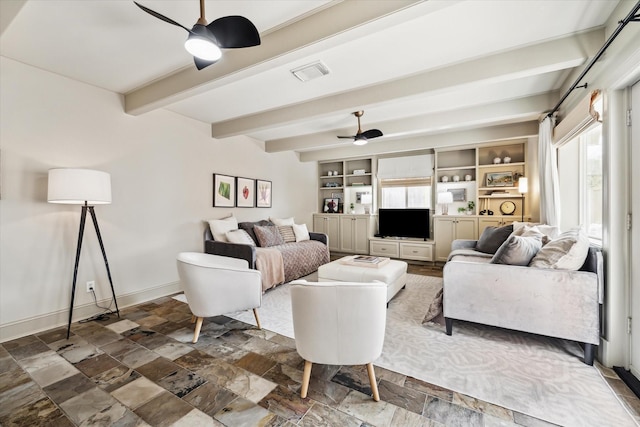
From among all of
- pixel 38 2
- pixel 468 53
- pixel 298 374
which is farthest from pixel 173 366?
pixel 468 53

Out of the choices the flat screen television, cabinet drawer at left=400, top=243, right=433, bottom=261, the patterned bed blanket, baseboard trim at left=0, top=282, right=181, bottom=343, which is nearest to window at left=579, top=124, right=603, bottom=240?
cabinet drawer at left=400, top=243, right=433, bottom=261

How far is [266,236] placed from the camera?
4.48 m

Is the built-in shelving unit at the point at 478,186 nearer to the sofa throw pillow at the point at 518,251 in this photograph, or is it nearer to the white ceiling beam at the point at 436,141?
the white ceiling beam at the point at 436,141

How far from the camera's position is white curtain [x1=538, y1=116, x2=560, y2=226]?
3.18 m

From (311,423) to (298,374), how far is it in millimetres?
441

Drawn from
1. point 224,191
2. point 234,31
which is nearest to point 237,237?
point 224,191

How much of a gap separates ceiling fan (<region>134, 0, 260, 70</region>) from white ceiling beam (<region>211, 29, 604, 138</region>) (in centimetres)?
173

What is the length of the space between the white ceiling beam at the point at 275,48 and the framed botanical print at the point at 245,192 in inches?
81.3

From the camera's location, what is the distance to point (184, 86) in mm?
2637

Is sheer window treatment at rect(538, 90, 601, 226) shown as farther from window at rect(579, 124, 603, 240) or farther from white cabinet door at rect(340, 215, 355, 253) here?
white cabinet door at rect(340, 215, 355, 253)

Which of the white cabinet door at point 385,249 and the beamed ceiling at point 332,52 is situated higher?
the beamed ceiling at point 332,52

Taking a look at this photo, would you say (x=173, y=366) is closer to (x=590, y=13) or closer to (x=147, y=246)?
(x=147, y=246)

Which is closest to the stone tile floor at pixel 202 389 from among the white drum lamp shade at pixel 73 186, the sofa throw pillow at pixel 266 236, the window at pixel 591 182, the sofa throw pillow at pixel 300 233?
the white drum lamp shade at pixel 73 186

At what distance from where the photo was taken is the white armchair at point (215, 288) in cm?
232
